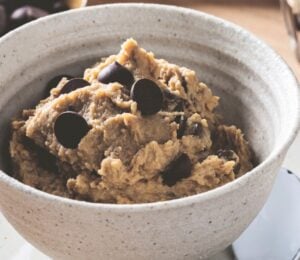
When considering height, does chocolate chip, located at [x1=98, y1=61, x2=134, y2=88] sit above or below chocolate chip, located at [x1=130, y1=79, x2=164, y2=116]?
above

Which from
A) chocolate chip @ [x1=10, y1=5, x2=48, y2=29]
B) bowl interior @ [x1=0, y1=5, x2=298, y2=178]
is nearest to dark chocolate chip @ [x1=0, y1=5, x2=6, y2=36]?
chocolate chip @ [x1=10, y1=5, x2=48, y2=29]

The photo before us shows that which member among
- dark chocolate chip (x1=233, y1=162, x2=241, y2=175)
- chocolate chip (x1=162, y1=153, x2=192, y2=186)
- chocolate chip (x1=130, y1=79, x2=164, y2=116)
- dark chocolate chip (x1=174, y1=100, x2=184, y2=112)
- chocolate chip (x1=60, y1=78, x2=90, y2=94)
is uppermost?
chocolate chip (x1=60, y1=78, x2=90, y2=94)

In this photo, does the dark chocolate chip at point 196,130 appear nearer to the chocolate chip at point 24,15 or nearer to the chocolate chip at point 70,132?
the chocolate chip at point 70,132

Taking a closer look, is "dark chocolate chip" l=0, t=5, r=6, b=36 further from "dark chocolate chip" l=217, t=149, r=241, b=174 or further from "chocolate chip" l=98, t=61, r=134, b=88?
"dark chocolate chip" l=217, t=149, r=241, b=174

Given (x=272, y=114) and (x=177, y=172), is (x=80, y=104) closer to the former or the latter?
(x=177, y=172)

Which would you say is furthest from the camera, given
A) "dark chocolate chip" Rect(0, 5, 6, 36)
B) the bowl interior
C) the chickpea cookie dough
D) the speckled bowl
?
"dark chocolate chip" Rect(0, 5, 6, 36)

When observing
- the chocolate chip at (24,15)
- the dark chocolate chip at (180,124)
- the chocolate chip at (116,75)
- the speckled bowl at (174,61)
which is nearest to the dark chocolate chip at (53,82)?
the speckled bowl at (174,61)
